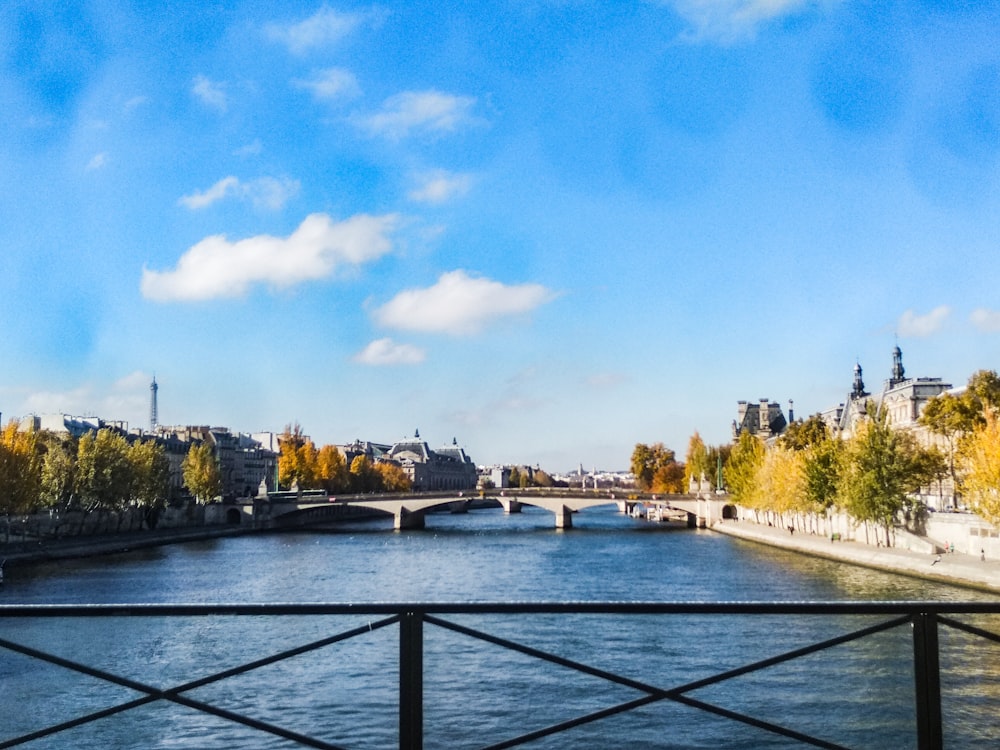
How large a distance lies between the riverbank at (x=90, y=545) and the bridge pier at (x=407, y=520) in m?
20.9

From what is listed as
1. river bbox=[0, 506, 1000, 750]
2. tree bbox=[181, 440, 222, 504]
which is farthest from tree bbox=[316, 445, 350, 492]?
river bbox=[0, 506, 1000, 750]

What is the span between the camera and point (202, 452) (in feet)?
336

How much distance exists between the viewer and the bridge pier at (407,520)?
4001 inches

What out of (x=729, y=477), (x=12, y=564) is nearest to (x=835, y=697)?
(x=12, y=564)

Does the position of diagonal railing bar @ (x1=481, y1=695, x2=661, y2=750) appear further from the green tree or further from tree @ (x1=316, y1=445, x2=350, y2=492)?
tree @ (x1=316, y1=445, x2=350, y2=492)

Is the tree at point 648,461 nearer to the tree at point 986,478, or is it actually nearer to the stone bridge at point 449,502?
the stone bridge at point 449,502

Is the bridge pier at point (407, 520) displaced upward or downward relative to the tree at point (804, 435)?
downward

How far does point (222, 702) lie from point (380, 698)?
3.23 meters

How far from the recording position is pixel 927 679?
15.1ft

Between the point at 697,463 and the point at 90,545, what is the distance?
82163 millimetres

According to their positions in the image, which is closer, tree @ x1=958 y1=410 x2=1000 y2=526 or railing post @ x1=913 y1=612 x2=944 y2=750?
railing post @ x1=913 y1=612 x2=944 y2=750

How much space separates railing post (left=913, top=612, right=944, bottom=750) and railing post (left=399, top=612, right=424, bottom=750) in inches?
88.8

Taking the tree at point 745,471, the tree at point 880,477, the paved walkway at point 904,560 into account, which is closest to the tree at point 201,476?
the tree at point 745,471

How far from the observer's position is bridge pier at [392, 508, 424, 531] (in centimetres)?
10162
